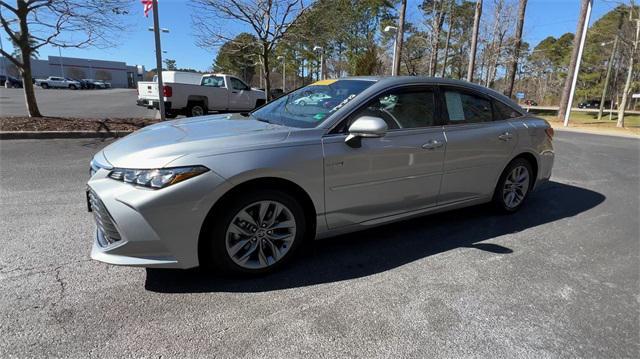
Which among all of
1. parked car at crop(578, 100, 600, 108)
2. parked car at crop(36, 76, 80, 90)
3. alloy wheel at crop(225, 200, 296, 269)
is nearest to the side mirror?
alloy wheel at crop(225, 200, 296, 269)

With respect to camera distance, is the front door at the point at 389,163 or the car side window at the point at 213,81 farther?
the car side window at the point at 213,81

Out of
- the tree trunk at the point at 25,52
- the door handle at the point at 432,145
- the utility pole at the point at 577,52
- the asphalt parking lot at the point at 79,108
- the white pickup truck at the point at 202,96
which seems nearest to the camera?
the door handle at the point at 432,145

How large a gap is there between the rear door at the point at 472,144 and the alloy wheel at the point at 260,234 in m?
1.72

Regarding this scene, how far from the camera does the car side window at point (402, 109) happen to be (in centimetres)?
331

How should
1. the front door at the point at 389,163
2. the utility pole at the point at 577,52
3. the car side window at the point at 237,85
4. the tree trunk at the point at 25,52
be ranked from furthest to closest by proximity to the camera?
1. the utility pole at the point at 577,52
2. the car side window at the point at 237,85
3. the tree trunk at the point at 25,52
4. the front door at the point at 389,163

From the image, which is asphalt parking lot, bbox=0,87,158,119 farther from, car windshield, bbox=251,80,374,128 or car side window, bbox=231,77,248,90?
car windshield, bbox=251,80,374,128

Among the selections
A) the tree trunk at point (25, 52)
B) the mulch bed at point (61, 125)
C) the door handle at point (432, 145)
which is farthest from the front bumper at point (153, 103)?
the door handle at point (432, 145)

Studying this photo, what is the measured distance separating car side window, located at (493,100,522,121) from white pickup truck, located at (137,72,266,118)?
430 inches

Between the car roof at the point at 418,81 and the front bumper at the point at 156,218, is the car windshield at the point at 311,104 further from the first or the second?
the front bumper at the point at 156,218

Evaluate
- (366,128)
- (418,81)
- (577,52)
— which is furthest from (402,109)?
(577,52)

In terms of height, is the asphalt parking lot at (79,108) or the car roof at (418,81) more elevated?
the car roof at (418,81)

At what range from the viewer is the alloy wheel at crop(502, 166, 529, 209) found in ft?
14.8

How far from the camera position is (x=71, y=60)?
81.4 metres

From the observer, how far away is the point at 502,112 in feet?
14.4
